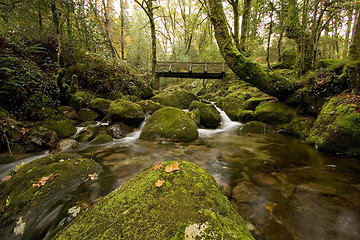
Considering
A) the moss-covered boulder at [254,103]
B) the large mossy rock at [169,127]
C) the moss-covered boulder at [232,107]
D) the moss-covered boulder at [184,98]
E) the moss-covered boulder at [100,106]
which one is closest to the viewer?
the large mossy rock at [169,127]

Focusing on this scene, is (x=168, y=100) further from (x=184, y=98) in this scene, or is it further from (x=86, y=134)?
(x=86, y=134)

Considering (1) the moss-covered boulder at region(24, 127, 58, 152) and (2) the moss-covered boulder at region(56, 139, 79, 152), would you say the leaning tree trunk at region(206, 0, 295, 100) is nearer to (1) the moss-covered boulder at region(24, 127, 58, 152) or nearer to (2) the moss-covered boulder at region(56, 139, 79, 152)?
(2) the moss-covered boulder at region(56, 139, 79, 152)

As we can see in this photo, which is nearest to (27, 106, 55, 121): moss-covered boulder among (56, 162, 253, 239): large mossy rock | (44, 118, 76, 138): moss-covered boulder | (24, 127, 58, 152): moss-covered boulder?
(44, 118, 76, 138): moss-covered boulder

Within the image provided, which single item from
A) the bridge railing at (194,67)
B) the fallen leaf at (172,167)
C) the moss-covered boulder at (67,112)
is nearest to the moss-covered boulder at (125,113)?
the moss-covered boulder at (67,112)

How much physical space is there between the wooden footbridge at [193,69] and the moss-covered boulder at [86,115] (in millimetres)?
9471

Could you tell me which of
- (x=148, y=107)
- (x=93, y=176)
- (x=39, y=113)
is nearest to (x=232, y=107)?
(x=148, y=107)

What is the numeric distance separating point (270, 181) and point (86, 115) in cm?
745

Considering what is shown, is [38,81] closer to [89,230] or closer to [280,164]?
[89,230]

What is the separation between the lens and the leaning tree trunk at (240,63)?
6.74 metres

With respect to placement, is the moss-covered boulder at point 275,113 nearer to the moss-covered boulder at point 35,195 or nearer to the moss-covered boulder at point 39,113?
the moss-covered boulder at point 35,195

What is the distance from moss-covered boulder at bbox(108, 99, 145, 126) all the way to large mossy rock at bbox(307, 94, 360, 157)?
6301 mm

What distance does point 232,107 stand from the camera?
9.93 meters

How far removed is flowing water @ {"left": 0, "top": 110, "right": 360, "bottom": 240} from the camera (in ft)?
5.95

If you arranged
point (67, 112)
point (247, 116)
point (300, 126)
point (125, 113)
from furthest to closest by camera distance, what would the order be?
point (247, 116) < point (67, 112) < point (125, 113) < point (300, 126)
